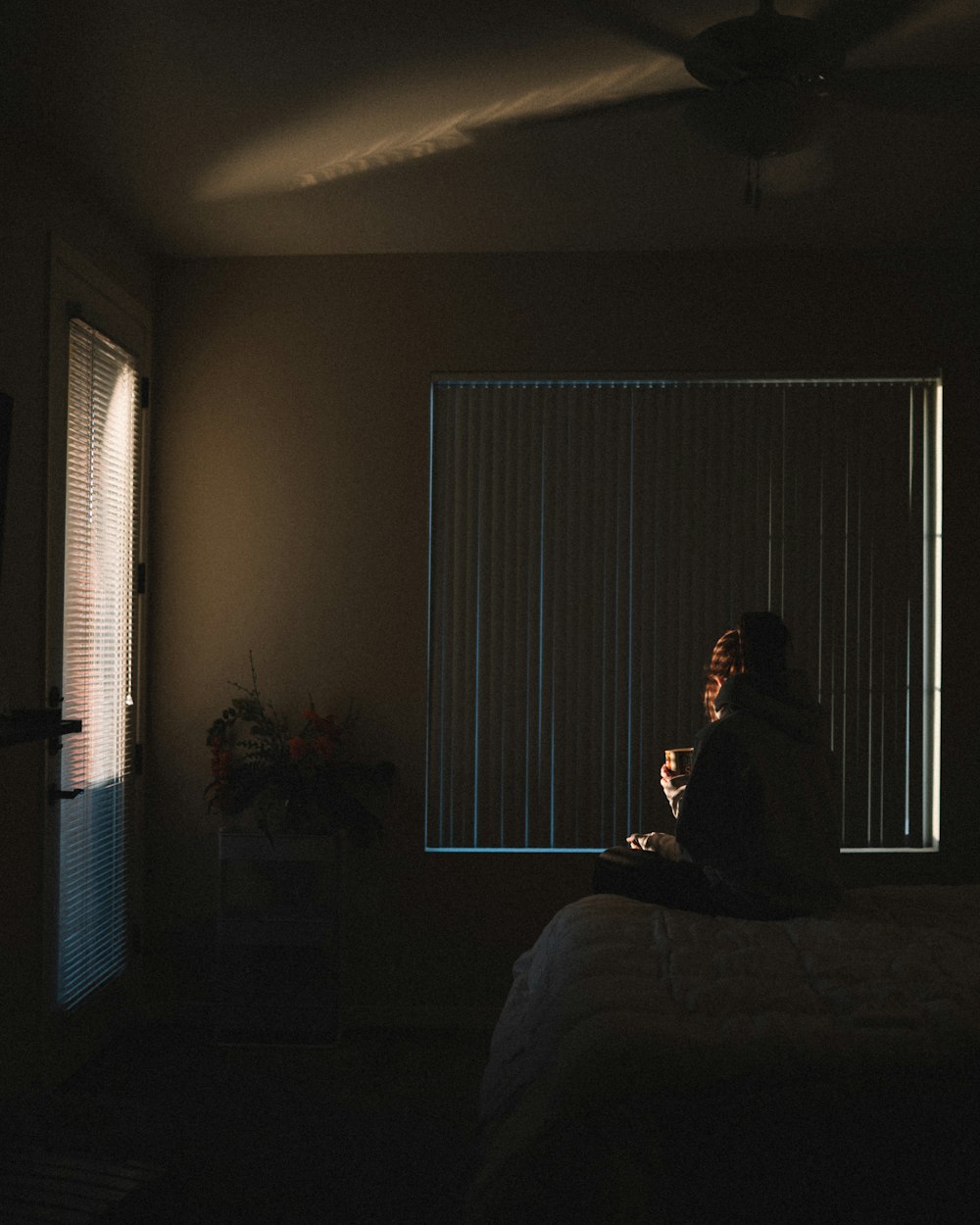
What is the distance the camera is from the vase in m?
3.89

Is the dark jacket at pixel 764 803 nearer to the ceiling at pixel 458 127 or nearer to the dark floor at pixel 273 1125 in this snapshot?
the dark floor at pixel 273 1125

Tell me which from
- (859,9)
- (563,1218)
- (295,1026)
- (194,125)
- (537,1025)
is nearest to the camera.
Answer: (563,1218)

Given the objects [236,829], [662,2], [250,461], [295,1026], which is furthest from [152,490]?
[662,2]

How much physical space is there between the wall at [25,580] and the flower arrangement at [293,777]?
2.63ft

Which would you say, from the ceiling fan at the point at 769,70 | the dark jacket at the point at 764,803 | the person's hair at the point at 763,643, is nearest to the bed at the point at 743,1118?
the dark jacket at the point at 764,803

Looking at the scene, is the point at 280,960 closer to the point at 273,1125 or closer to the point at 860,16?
the point at 273,1125

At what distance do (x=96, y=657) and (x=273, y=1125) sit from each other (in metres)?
1.68

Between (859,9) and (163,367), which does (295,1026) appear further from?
(859,9)

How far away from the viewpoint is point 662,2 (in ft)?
8.27

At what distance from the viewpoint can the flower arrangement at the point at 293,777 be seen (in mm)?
3957

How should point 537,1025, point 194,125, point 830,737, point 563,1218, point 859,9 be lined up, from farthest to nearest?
point 830,737
point 194,125
point 859,9
point 537,1025
point 563,1218

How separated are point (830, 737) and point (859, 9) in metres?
2.63

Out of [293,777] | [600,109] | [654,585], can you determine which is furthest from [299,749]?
[600,109]

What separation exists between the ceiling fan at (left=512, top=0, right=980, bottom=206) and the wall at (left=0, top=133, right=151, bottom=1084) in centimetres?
172
